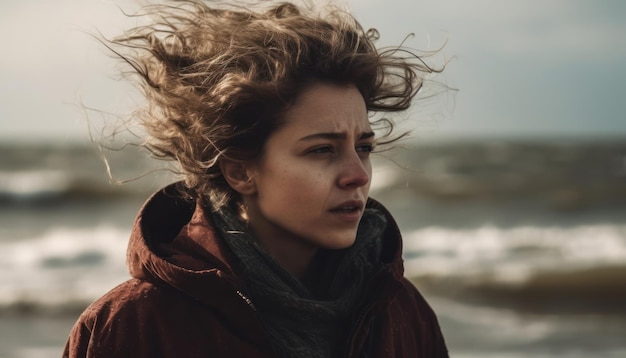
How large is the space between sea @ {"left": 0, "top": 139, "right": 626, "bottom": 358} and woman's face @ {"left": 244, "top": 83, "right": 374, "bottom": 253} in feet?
1.58

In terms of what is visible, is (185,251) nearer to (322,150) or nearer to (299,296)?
(299,296)

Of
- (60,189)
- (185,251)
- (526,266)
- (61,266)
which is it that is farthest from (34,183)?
(185,251)

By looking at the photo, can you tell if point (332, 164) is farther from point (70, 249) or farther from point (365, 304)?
point (70, 249)

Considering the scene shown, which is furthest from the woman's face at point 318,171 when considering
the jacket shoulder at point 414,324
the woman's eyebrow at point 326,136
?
the jacket shoulder at point 414,324

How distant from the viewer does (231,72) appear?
2.56 meters

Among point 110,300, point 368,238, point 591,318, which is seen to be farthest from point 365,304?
point 591,318

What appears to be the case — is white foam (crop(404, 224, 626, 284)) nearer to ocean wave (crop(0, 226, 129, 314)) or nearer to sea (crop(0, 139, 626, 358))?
sea (crop(0, 139, 626, 358))

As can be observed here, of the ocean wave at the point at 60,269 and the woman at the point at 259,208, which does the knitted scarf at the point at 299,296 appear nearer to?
the woman at the point at 259,208

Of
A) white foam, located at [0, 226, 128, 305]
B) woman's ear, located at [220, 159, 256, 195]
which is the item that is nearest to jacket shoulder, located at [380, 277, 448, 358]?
woman's ear, located at [220, 159, 256, 195]

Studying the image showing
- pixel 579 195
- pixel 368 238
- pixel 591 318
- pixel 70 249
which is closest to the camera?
pixel 368 238

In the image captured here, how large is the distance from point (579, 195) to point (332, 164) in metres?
18.6

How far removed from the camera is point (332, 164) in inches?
97.7

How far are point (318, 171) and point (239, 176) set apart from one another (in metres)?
0.28

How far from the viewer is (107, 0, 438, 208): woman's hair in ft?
8.32
